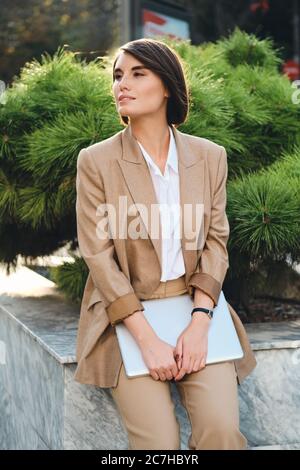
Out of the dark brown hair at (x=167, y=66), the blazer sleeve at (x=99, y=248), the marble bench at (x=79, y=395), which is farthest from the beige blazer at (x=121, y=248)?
the marble bench at (x=79, y=395)

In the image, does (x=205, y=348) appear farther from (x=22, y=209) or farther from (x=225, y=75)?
(x=225, y=75)

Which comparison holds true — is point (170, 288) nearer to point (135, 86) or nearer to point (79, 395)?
point (79, 395)

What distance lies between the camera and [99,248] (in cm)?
251

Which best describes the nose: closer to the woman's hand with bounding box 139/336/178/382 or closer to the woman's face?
the woman's face

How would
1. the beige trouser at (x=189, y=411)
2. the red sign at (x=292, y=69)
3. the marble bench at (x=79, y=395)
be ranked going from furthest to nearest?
the red sign at (x=292, y=69) < the marble bench at (x=79, y=395) < the beige trouser at (x=189, y=411)

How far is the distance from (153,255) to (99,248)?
0.52 ft

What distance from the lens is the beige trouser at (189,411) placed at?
238 cm

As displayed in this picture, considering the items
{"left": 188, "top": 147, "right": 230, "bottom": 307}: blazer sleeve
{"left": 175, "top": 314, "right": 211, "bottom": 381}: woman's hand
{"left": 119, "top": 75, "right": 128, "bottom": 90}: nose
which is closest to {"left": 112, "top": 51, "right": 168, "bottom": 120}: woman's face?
{"left": 119, "top": 75, "right": 128, "bottom": 90}: nose

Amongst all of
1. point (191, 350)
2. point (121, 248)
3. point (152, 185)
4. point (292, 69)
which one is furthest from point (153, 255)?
point (292, 69)

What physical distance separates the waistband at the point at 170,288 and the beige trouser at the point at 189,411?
0.80ft

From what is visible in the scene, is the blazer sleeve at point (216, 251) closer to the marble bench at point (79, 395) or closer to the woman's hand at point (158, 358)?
the woman's hand at point (158, 358)

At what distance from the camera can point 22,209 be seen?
3463mm

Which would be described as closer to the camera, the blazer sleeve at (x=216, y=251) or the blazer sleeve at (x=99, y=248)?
the blazer sleeve at (x=99, y=248)

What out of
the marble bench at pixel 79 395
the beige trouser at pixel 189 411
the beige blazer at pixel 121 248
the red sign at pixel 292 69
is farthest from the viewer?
the red sign at pixel 292 69
